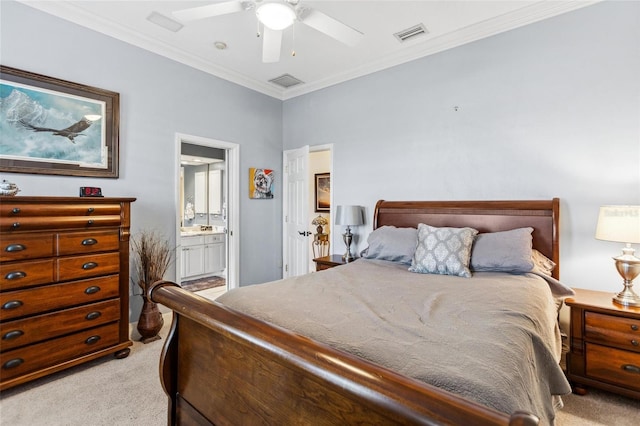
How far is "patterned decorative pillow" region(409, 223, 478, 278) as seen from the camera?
96.4 inches

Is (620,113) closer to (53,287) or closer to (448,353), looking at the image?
(448,353)

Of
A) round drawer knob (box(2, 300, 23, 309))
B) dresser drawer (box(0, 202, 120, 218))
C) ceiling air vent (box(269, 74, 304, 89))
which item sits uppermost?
ceiling air vent (box(269, 74, 304, 89))

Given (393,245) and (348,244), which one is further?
(348,244)

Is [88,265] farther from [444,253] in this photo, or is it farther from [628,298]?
[628,298]

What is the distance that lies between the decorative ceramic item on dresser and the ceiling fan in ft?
7.08

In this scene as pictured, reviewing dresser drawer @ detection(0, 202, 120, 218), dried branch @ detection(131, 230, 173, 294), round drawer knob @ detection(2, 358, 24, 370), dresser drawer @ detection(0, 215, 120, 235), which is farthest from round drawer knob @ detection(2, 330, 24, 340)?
dried branch @ detection(131, 230, 173, 294)

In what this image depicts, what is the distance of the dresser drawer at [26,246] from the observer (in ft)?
7.04

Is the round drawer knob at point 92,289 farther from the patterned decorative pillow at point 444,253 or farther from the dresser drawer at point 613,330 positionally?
the dresser drawer at point 613,330

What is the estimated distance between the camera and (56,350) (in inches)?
92.5

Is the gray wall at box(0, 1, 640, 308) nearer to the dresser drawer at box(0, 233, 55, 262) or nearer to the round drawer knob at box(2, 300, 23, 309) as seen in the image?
the dresser drawer at box(0, 233, 55, 262)

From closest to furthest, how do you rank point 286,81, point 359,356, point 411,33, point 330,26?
point 359,356, point 330,26, point 411,33, point 286,81

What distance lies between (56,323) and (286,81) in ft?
12.2

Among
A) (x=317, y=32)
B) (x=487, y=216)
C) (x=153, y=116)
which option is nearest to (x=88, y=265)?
(x=153, y=116)

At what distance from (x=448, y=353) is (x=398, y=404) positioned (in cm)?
46
